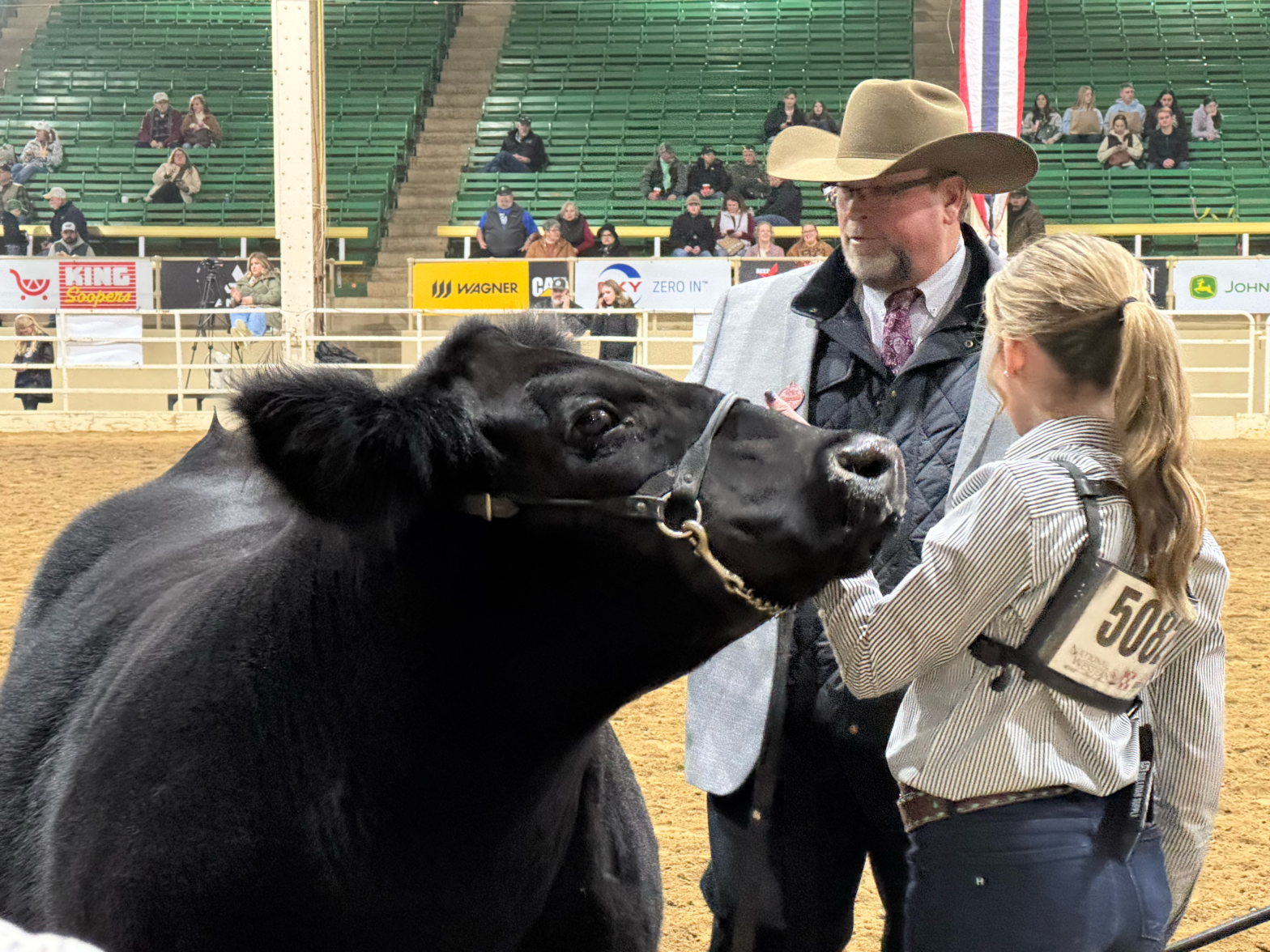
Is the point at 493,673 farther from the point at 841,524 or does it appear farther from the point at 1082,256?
the point at 1082,256

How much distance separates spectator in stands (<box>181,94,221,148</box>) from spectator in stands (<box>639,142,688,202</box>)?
7486 mm

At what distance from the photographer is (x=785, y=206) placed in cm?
1883

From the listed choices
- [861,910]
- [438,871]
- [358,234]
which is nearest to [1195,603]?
[438,871]

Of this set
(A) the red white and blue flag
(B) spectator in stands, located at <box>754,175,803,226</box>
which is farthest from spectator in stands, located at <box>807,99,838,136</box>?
(A) the red white and blue flag

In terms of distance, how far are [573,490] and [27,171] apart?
21.6 metres

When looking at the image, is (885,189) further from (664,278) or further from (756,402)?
(664,278)

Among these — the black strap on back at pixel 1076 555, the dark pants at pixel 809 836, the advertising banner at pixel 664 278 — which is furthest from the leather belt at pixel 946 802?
the advertising banner at pixel 664 278

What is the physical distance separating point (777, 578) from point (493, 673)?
0.47 m

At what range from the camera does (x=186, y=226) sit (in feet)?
66.6

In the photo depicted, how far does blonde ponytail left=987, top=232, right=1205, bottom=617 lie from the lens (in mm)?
1885

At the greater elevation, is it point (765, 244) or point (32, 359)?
point (765, 244)

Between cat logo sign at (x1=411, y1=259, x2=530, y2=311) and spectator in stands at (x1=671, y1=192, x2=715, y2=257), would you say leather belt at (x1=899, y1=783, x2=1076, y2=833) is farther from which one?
spectator in stands at (x1=671, y1=192, x2=715, y2=257)

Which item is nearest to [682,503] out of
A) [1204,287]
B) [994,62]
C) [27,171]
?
[994,62]

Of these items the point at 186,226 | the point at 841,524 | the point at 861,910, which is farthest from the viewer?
the point at 186,226
